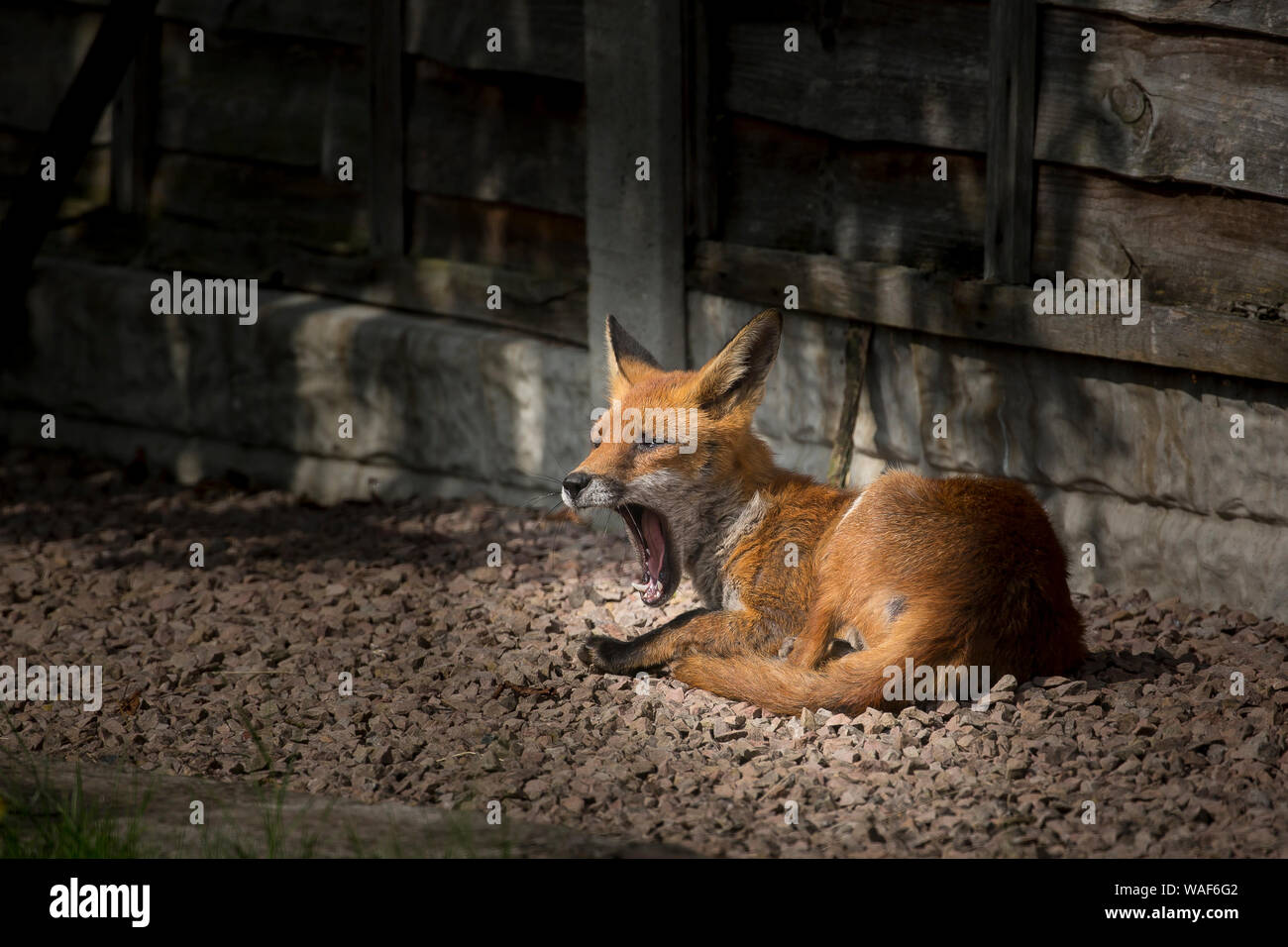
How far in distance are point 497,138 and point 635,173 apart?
104cm

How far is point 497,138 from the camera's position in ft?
24.6

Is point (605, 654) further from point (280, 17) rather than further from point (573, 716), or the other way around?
point (280, 17)

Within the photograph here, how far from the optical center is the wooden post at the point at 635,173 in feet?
21.8

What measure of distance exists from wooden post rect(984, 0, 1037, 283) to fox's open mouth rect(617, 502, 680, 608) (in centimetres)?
172

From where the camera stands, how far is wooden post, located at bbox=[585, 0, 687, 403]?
21.8 ft

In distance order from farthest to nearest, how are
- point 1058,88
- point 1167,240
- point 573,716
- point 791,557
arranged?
point 1058,88 < point 1167,240 < point 791,557 < point 573,716

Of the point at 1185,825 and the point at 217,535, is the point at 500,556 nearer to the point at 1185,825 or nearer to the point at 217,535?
the point at 217,535

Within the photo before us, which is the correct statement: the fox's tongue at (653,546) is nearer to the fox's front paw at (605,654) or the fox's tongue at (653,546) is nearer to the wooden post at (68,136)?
the fox's front paw at (605,654)

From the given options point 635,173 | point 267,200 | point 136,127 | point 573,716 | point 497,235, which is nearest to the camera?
point 573,716

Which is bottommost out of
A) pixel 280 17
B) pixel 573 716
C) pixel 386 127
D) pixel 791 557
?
pixel 573 716
